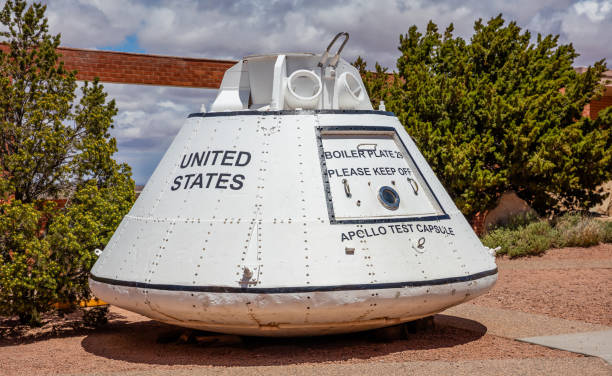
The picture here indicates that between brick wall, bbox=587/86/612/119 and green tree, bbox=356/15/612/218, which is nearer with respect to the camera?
green tree, bbox=356/15/612/218

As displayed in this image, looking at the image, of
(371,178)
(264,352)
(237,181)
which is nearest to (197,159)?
(237,181)

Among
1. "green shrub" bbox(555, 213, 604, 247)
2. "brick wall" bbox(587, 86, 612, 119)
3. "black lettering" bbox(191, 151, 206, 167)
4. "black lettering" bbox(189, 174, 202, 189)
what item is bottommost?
"green shrub" bbox(555, 213, 604, 247)

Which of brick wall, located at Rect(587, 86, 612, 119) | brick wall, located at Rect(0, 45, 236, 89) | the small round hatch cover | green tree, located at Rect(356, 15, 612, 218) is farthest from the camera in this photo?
brick wall, located at Rect(587, 86, 612, 119)

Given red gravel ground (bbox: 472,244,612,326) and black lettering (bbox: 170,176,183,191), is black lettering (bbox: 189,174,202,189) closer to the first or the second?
black lettering (bbox: 170,176,183,191)

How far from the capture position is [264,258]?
16.6ft

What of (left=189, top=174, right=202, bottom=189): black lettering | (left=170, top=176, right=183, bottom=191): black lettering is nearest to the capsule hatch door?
(left=189, top=174, right=202, bottom=189): black lettering

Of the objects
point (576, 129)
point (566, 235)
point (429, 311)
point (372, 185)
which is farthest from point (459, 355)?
point (576, 129)

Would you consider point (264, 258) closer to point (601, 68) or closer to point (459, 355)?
point (459, 355)

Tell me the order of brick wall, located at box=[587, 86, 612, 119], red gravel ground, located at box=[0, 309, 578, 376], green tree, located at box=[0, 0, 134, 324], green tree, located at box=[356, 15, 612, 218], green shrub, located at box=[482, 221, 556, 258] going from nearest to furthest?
1. red gravel ground, located at box=[0, 309, 578, 376]
2. green tree, located at box=[0, 0, 134, 324]
3. green shrub, located at box=[482, 221, 556, 258]
4. green tree, located at box=[356, 15, 612, 218]
5. brick wall, located at box=[587, 86, 612, 119]

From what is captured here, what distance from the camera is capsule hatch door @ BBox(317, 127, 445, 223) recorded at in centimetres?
540

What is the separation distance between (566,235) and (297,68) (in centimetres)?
908

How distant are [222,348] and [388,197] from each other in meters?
1.96

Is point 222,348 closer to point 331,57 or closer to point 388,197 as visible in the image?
point 388,197

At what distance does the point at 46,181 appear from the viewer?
25.4ft
